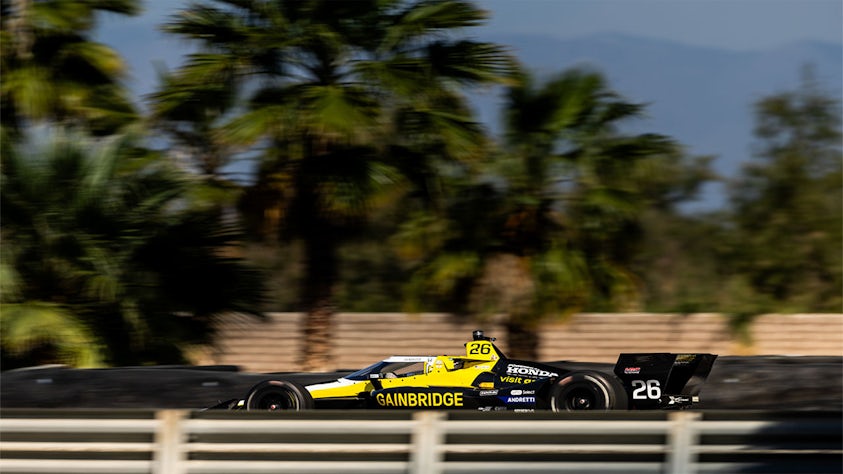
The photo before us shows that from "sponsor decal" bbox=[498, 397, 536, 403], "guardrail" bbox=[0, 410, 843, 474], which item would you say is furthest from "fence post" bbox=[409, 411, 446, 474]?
"sponsor decal" bbox=[498, 397, 536, 403]

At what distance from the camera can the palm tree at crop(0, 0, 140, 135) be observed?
49.3ft

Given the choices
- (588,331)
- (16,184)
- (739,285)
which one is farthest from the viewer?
(739,285)

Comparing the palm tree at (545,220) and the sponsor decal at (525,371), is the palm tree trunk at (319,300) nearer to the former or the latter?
the palm tree at (545,220)

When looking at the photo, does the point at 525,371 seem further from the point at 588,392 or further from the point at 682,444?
the point at 682,444

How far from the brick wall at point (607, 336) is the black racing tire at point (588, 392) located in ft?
30.5

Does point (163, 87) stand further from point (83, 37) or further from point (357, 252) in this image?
point (357, 252)

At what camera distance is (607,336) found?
61.7 ft

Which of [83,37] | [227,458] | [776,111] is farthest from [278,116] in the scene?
[776,111]

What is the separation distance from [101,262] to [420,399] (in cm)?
444

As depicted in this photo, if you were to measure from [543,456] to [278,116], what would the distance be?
819 cm

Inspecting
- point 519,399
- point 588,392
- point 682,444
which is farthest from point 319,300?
point 682,444

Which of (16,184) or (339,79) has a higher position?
(339,79)

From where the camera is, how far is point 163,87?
1362cm

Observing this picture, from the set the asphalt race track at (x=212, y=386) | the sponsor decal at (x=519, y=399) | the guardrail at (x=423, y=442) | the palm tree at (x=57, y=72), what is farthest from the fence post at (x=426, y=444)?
the palm tree at (x=57, y=72)
